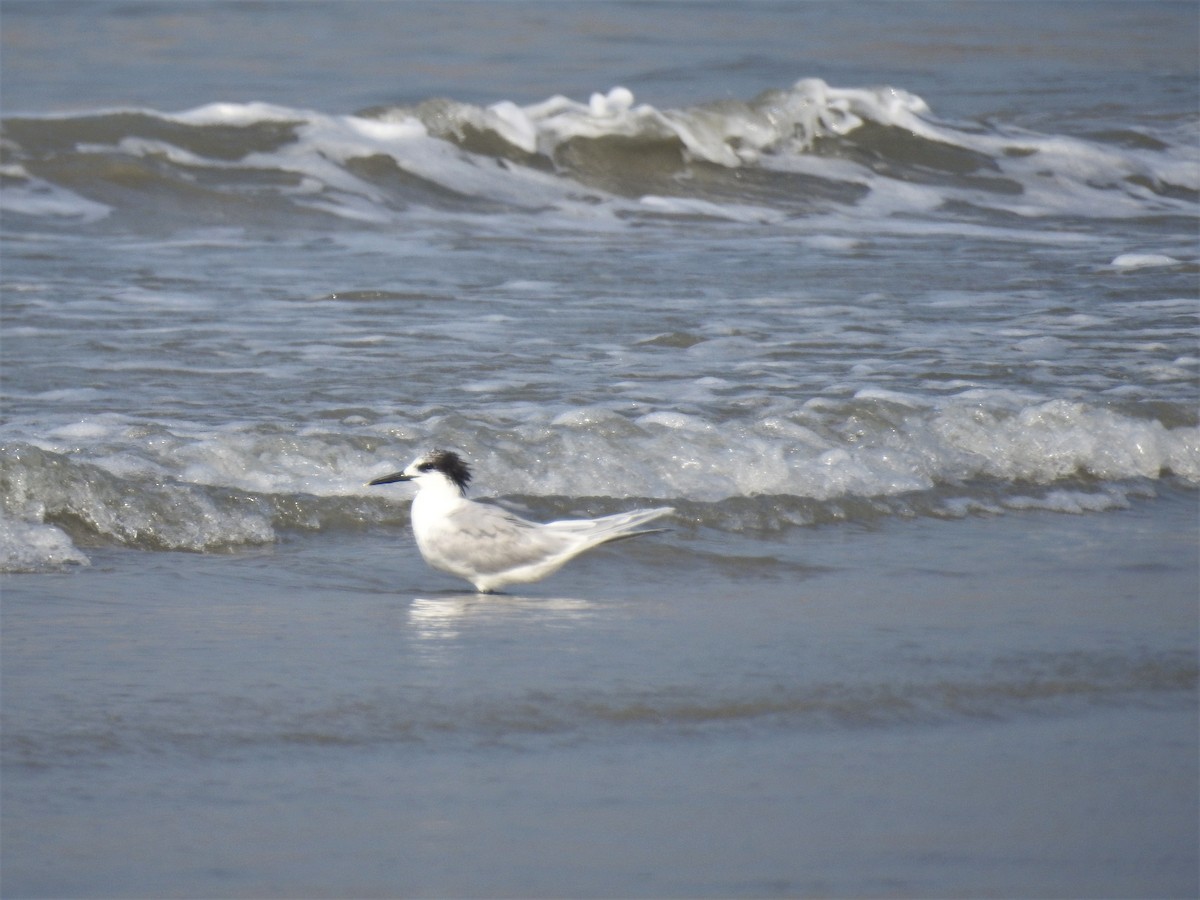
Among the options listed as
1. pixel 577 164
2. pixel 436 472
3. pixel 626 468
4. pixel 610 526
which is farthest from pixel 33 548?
pixel 577 164

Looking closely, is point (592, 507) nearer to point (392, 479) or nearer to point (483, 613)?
point (392, 479)

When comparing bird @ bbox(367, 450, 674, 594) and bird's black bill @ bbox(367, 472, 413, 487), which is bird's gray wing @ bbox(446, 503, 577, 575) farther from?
bird's black bill @ bbox(367, 472, 413, 487)

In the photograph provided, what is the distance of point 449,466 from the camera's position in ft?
17.7

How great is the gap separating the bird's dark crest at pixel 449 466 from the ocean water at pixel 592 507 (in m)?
0.32

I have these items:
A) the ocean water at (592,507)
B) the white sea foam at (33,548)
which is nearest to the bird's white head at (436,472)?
the ocean water at (592,507)

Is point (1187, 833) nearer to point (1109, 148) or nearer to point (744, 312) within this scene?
point (744, 312)

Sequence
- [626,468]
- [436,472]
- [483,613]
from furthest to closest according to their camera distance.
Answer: [626,468], [436,472], [483,613]

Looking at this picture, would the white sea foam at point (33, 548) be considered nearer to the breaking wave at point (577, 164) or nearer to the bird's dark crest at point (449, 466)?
the bird's dark crest at point (449, 466)

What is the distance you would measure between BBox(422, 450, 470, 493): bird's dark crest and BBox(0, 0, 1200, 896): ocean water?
0.32 meters

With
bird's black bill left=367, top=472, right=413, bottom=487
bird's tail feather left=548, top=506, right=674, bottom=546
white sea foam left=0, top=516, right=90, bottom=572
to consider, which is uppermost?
bird's black bill left=367, top=472, right=413, bottom=487

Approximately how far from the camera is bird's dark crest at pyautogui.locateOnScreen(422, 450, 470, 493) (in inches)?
212

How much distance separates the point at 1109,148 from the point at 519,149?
5.74 m

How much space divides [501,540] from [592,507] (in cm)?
92

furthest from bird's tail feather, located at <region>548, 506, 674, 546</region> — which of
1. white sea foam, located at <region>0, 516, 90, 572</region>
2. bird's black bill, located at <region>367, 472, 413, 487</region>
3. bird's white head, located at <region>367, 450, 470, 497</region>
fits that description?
white sea foam, located at <region>0, 516, 90, 572</region>
